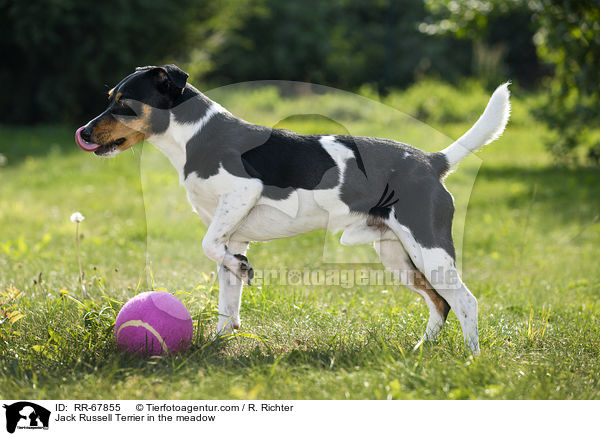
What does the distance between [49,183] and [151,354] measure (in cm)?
732

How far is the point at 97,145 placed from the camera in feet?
12.3

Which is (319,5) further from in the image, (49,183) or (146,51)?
(49,183)

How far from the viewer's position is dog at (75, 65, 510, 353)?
3.72 m

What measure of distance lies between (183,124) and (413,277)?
1729mm

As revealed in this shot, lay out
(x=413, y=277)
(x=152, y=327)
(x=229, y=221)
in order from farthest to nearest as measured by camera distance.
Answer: (x=413, y=277)
(x=229, y=221)
(x=152, y=327)

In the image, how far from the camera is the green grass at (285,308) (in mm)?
3314

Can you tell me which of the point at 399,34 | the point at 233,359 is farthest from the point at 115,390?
the point at 399,34

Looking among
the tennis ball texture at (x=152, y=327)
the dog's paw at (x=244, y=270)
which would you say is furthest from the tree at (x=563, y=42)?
the tennis ball texture at (x=152, y=327)

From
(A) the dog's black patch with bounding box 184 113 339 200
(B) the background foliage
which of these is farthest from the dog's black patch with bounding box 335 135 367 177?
(B) the background foliage

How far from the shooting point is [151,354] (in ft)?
11.9

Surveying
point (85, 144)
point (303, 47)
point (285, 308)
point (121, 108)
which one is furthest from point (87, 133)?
point (303, 47)

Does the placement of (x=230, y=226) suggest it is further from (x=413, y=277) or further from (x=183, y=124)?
(x=413, y=277)

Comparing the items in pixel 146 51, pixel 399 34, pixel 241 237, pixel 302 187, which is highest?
pixel 399 34

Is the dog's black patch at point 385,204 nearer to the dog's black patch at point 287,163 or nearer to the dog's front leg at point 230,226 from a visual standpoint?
the dog's black patch at point 287,163
